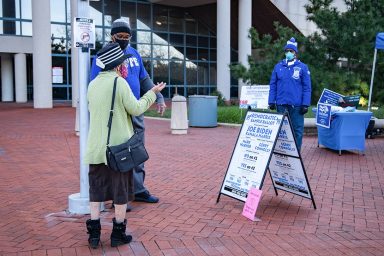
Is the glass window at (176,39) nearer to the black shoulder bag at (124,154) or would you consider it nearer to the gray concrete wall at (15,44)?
the gray concrete wall at (15,44)

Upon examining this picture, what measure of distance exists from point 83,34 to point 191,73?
29.3 meters

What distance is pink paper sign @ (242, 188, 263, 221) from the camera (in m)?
5.05

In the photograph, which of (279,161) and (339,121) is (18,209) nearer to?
(279,161)

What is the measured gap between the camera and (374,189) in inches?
263

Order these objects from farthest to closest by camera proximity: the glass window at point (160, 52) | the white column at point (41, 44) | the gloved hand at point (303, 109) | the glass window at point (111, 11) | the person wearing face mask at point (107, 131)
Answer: the glass window at point (160, 52) < the glass window at point (111, 11) < the white column at point (41, 44) < the gloved hand at point (303, 109) < the person wearing face mask at point (107, 131)

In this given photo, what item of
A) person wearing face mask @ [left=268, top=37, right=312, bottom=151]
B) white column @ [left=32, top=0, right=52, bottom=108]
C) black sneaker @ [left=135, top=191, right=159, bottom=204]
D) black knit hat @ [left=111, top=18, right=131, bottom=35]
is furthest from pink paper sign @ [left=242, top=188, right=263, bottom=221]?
white column @ [left=32, top=0, right=52, bottom=108]

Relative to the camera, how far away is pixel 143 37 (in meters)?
31.7

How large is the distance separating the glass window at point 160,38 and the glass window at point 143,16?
74 centimetres

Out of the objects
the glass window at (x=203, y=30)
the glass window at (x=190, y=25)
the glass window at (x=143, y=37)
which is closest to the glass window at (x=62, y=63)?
the glass window at (x=143, y=37)

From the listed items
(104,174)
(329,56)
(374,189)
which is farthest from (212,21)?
(104,174)

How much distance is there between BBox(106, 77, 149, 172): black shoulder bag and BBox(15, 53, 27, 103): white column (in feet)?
85.7

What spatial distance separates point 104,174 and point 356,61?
468 inches

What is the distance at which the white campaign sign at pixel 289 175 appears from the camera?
5480mm

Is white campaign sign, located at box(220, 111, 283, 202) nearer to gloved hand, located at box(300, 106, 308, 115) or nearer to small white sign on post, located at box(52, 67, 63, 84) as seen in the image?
gloved hand, located at box(300, 106, 308, 115)
